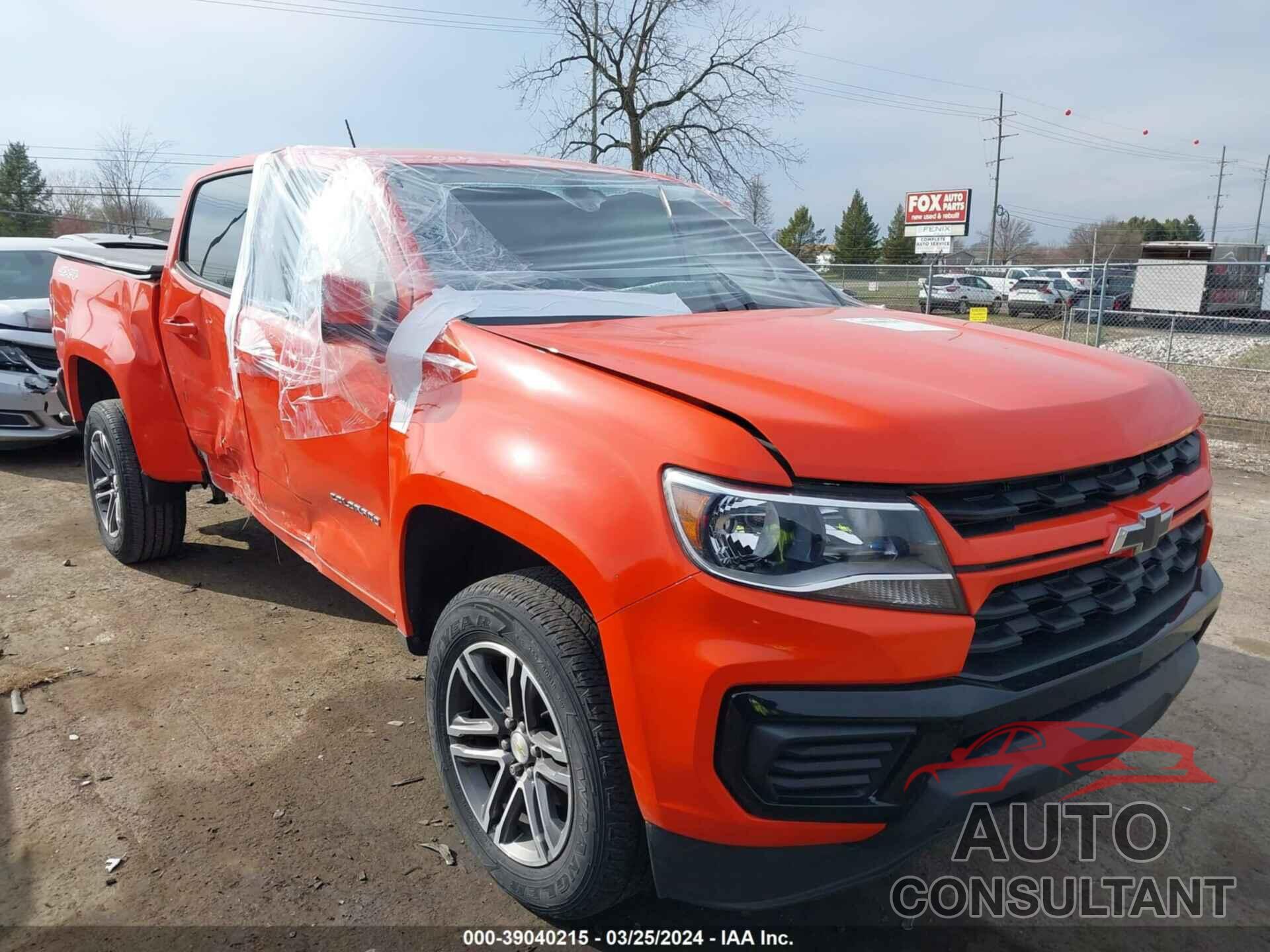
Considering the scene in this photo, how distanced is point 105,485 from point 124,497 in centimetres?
40

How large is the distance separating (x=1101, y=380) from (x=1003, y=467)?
0.63 m

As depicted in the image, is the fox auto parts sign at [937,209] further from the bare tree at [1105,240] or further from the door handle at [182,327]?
the door handle at [182,327]

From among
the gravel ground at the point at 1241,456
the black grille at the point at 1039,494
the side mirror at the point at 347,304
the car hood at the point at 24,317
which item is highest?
the side mirror at the point at 347,304

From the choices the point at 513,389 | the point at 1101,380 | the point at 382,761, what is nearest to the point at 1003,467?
the point at 1101,380

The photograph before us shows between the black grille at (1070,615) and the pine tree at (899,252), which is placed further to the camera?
the pine tree at (899,252)

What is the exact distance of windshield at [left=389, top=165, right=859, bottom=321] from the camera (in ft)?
8.50

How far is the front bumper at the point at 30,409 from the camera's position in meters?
6.39

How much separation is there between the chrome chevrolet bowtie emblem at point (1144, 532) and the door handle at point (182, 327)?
10.9 ft

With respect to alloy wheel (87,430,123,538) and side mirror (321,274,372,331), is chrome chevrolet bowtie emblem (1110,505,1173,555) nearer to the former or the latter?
side mirror (321,274,372,331)

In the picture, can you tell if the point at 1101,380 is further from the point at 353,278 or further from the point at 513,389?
the point at 353,278

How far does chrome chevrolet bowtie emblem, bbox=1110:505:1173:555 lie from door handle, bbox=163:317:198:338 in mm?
3335

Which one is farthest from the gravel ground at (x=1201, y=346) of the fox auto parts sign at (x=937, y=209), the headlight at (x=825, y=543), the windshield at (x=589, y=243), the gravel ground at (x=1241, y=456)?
the fox auto parts sign at (x=937, y=209)

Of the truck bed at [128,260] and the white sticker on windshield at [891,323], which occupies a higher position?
the truck bed at [128,260]

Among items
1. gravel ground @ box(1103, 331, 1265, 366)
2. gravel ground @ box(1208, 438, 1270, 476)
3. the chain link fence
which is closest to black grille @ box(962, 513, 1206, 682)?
the chain link fence
